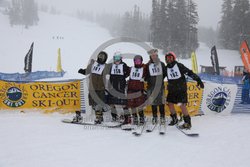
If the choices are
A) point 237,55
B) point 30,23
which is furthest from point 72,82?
point 30,23

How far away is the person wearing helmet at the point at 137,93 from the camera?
6.40 metres

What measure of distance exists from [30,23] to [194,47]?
52270 millimetres

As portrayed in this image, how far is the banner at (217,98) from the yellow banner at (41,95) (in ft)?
13.1

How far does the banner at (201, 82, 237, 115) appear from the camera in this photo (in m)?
7.62

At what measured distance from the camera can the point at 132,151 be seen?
4816mm

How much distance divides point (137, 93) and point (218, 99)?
287 cm

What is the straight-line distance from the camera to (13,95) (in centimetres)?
755

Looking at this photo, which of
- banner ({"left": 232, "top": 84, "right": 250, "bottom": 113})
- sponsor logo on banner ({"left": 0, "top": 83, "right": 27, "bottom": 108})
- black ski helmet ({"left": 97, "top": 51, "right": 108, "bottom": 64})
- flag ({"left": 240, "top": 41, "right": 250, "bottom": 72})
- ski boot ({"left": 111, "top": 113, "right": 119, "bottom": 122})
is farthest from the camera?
flag ({"left": 240, "top": 41, "right": 250, "bottom": 72})

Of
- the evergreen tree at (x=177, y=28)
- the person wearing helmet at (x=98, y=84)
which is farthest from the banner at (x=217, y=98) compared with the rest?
the evergreen tree at (x=177, y=28)

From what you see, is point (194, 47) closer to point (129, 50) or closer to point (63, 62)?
point (129, 50)

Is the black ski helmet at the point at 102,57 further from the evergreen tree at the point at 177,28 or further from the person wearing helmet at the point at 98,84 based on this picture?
the evergreen tree at the point at 177,28

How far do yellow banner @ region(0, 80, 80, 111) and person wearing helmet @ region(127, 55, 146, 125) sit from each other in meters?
2.07

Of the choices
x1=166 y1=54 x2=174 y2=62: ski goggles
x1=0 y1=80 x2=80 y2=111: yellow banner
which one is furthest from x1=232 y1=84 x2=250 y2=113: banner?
x1=0 y1=80 x2=80 y2=111: yellow banner

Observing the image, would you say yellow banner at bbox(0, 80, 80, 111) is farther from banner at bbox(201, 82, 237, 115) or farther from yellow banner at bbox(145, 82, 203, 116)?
banner at bbox(201, 82, 237, 115)
